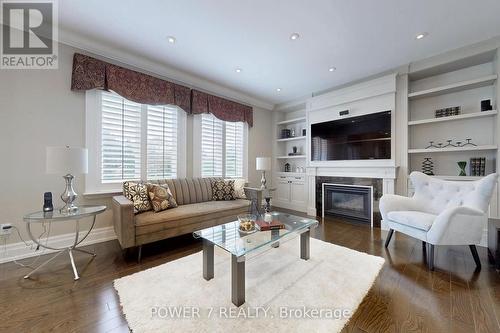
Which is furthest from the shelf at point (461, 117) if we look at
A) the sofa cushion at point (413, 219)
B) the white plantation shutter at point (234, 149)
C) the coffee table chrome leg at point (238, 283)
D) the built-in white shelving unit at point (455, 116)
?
the coffee table chrome leg at point (238, 283)

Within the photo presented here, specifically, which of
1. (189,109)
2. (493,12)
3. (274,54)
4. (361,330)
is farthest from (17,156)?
(493,12)

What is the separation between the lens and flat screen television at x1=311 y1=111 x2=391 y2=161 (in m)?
3.62

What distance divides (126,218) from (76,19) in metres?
2.33

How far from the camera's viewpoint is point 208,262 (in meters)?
1.91

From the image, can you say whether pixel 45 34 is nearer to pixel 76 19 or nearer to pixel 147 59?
pixel 76 19

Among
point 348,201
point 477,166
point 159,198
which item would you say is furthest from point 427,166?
point 159,198

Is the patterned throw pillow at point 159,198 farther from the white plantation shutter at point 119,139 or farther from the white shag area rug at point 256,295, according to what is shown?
the white shag area rug at point 256,295

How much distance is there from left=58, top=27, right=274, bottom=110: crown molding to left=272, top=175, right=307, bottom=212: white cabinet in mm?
2180

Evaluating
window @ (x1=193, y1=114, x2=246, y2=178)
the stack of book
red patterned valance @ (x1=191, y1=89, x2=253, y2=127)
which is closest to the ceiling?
red patterned valance @ (x1=191, y1=89, x2=253, y2=127)

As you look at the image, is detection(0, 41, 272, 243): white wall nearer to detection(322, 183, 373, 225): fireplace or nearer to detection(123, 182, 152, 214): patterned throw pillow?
detection(123, 182, 152, 214): patterned throw pillow

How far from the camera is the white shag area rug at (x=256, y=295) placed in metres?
1.38

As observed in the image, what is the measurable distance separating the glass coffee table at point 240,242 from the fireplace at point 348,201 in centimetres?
209

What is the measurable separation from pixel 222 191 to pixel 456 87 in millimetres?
4010

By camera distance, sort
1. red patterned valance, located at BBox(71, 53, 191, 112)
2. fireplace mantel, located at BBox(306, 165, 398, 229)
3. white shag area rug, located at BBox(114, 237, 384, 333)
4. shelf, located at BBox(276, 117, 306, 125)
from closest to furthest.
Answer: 1. white shag area rug, located at BBox(114, 237, 384, 333)
2. red patterned valance, located at BBox(71, 53, 191, 112)
3. fireplace mantel, located at BBox(306, 165, 398, 229)
4. shelf, located at BBox(276, 117, 306, 125)
